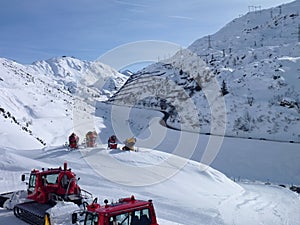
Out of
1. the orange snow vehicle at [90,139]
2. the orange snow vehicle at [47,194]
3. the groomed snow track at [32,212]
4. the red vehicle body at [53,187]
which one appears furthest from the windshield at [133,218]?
the orange snow vehicle at [90,139]

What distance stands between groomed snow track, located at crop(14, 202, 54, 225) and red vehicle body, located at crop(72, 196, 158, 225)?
287cm

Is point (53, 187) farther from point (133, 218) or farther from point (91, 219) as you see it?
point (133, 218)

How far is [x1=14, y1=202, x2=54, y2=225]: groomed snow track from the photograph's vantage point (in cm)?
993

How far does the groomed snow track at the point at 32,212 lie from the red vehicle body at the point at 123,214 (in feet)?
9.42

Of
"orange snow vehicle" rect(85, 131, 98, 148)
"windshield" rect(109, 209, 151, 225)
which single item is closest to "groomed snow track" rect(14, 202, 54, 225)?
"windshield" rect(109, 209, 151, 225)

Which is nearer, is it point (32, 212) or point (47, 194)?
point (32, 212)

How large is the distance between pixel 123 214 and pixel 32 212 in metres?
4.11

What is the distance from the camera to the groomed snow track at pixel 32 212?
9.93 meters

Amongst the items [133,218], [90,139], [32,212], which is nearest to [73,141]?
[90,139]

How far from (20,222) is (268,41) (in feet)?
240

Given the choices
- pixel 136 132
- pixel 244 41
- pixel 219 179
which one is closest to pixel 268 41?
pixel 244 41

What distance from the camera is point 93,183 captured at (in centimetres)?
1548

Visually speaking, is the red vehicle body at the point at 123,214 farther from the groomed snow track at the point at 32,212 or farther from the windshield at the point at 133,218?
the groomed snow track at the point at 32,212

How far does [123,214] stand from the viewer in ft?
24.1
